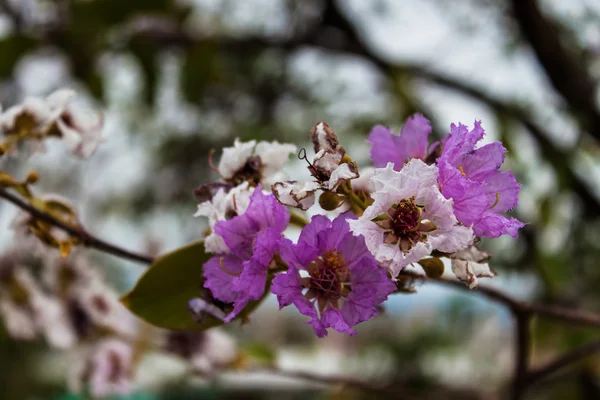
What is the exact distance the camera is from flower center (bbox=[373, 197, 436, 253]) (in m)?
0.25

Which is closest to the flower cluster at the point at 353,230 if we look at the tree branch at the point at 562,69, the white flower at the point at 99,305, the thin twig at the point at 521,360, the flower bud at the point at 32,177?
the flower bud at the point at 32,177

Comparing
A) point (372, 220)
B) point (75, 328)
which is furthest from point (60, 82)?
point (372, 220)

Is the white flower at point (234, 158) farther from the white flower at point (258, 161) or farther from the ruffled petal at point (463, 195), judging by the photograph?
the ruffled petal at point (463, 195)

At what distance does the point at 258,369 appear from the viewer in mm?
638

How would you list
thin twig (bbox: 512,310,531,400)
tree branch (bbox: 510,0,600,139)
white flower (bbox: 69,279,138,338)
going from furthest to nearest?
tree branch (bbox: 510,0,600,139)
white flower (bbox: 69,279,138,338)
thin twig (bbox: 512,310,531,400)

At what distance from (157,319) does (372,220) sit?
0.13 metres

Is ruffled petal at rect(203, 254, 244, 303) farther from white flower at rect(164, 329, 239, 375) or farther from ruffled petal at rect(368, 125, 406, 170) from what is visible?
white flower at rect(164, 329, 239, 375)

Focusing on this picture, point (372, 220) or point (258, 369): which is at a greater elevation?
point (372, 220)

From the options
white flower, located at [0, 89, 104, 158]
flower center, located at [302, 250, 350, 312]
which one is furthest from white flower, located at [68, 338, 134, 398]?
flower center, located at [302, 250, 350, 312]

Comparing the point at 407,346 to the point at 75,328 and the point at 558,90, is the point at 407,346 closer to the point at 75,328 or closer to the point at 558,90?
the point at 558,90

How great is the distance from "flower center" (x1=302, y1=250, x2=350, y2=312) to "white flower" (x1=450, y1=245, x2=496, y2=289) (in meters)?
0.05

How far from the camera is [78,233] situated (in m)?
0.33

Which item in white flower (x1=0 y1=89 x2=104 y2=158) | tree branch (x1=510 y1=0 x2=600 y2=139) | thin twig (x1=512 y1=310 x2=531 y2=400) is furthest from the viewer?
tree branch (x1=510 y1=0 x2=600 y2=139)

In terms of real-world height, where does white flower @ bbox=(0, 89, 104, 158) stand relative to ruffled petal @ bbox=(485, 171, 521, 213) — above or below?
below
